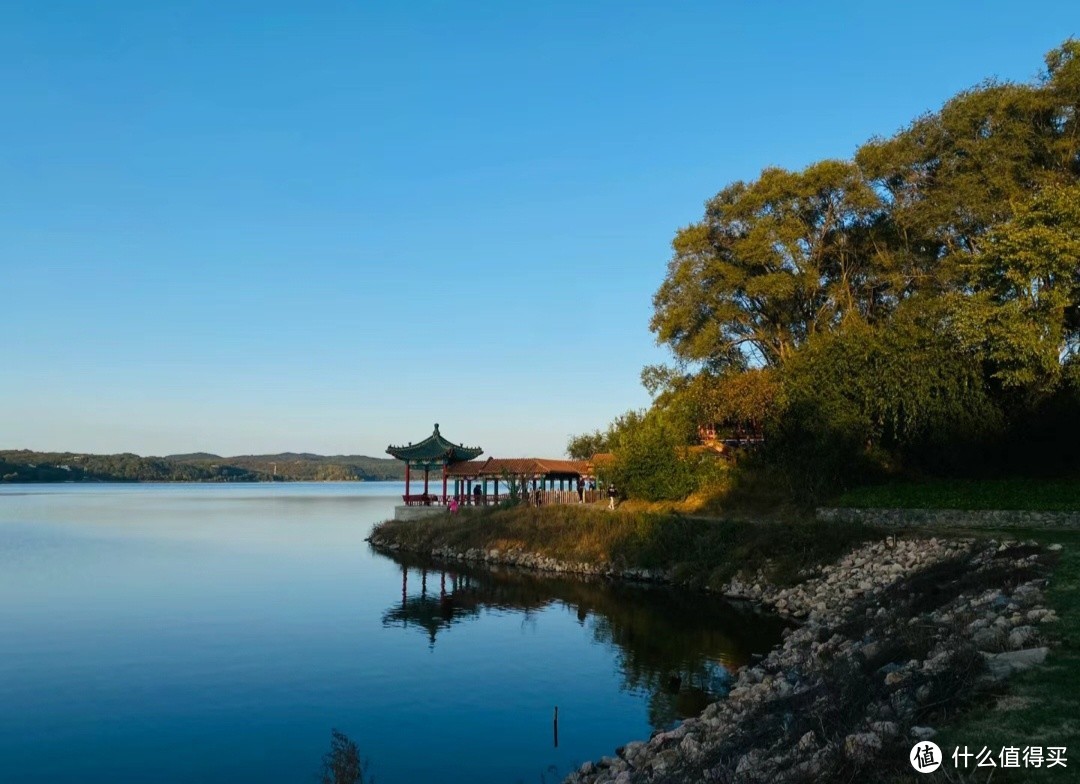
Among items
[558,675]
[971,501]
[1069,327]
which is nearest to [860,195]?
[1069,327]

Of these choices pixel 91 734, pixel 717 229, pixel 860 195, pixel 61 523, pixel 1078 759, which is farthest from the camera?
pixel 61 523

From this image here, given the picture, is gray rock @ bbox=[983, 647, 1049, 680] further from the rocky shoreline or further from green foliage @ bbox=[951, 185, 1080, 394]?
green foliage @ bbox=[951, 185, 1080, 394]

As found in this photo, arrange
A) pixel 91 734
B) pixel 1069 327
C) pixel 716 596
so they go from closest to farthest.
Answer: pixel 91 734 → pixel 716 596 → pixel 1069 327

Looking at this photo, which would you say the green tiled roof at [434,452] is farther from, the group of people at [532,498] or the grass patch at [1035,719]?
the grass patch at [1035,719]

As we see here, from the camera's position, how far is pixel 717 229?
5116 centimetres

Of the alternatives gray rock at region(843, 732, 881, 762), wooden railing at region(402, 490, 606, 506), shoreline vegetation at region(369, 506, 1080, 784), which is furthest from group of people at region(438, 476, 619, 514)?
gray rock at region(843, 732, 881, 762)

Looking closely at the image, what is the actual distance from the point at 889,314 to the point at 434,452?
1210 inches

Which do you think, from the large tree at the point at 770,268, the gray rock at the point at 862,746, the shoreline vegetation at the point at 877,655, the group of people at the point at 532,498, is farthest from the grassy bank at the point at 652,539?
the gray rock at the point at 862,746

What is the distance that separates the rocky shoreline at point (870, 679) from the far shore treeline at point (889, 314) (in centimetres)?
1167

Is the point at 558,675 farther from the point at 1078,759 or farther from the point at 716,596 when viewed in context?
the point at 1078,759

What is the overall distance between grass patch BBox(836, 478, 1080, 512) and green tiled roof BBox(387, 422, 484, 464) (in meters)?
29.0

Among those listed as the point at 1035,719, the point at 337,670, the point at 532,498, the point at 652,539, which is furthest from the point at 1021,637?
the point at 532,498

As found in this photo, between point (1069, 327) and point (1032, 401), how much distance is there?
3.58 meters

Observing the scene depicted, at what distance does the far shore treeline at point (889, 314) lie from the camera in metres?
32.3
